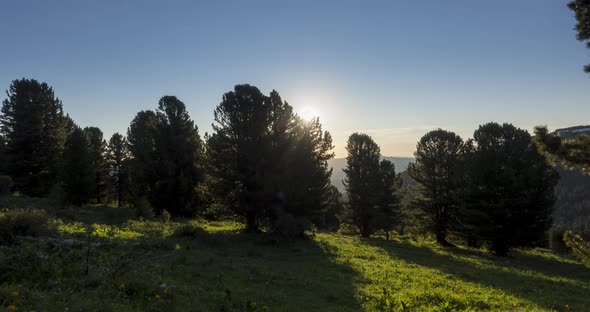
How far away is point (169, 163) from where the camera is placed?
37.5m

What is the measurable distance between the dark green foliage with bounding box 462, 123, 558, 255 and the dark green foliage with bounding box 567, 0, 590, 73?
2206cm

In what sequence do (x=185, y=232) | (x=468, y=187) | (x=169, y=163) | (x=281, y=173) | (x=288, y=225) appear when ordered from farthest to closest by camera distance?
(x=169, y=163)
(x=468, y=187)
(x=281, y=173)
(x=288, y=225)
(x=185, y=232)

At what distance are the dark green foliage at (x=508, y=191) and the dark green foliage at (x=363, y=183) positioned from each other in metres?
10.1

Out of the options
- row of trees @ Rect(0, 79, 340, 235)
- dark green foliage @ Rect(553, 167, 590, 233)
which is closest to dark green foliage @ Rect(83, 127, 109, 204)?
row of trees @ Rect(0, 79, 340, 235)

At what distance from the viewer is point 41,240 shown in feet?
37.8

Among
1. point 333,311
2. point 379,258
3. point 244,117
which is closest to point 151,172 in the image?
point 244,117

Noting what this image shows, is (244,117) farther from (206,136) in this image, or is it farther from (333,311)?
(333,311)

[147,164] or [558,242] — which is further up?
[147,164]

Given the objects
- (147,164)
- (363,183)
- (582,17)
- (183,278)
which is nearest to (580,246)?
(582,17)

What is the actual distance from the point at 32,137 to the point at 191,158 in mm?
18098

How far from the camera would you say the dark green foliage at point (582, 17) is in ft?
34.9

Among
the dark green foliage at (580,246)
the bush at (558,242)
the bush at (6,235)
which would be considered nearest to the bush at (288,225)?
the bush at (6,235)

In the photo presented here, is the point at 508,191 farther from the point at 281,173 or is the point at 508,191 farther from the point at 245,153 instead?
the point at 245,153

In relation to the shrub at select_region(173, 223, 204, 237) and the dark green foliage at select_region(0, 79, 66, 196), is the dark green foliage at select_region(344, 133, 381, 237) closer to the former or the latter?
the shrub at select_region(173, 223, 204, 237)
